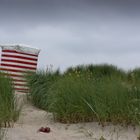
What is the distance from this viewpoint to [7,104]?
27.1 feet

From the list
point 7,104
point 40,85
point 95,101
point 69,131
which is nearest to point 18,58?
point 40,85

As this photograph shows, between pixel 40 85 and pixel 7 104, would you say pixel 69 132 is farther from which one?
pixel 40 85

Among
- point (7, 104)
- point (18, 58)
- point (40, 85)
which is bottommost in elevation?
point (7, 104)

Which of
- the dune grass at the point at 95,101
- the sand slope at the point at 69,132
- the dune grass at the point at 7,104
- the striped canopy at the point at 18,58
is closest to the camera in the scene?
the sand slope at the point at 69,132

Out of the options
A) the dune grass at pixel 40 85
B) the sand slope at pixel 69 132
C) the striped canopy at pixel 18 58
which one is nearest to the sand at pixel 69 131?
the sand slope at pixel 69 132

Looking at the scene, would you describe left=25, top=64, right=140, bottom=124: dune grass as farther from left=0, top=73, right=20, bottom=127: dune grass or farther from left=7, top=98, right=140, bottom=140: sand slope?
left=0, top=73, right=20, bottom=127: dune grass

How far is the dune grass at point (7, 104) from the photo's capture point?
7719mm

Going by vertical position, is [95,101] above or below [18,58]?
below

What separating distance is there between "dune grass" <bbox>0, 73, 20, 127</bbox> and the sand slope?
152 millimetres

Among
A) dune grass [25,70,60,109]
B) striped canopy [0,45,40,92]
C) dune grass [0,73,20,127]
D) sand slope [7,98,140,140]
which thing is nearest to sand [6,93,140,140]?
sand slope [7,98,140,140]

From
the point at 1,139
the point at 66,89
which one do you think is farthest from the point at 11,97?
the point at 1,139

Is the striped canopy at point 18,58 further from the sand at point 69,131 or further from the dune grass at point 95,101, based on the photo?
the sand at point 69,131

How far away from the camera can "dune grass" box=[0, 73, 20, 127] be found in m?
7.72

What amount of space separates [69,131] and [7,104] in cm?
113
